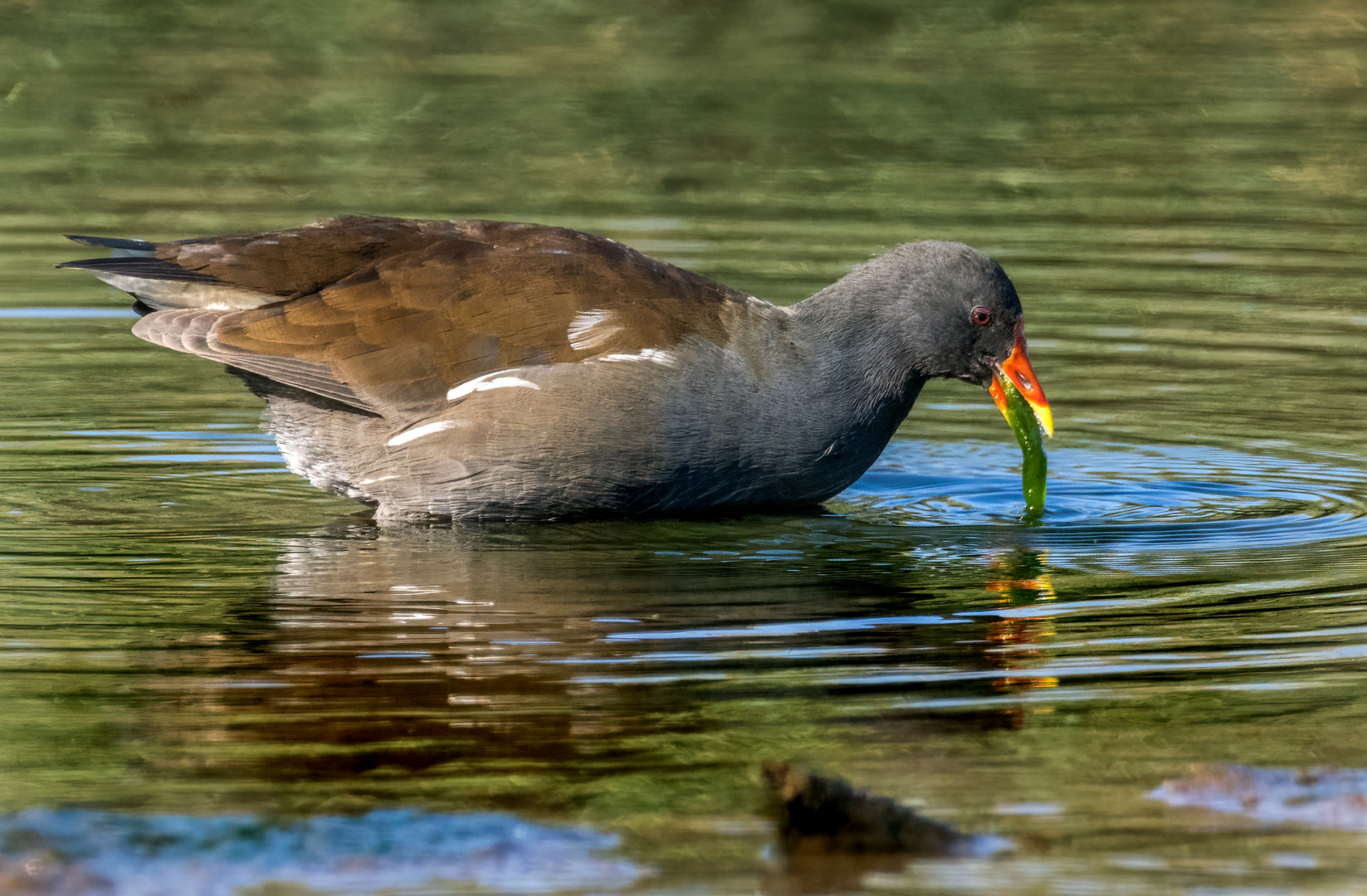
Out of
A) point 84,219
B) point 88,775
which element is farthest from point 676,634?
point 84,219

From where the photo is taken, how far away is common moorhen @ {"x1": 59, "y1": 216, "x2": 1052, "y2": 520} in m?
7.10

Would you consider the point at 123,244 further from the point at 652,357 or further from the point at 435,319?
the point at 652,357

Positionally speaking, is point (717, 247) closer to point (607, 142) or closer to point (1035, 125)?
point (607, 142)

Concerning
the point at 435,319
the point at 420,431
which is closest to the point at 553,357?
the point at 435,319

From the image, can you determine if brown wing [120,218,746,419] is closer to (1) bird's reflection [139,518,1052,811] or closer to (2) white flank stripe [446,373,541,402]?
(2) white flank stripe [446,373,541,402]

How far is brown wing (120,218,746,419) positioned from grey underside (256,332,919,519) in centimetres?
12

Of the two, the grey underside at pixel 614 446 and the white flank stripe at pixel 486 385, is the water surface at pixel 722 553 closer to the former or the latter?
the grey underside at pixel 614 446

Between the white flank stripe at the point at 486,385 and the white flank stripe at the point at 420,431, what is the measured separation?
10 cm

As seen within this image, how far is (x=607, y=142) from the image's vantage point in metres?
14.4

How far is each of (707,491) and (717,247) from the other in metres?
4.70

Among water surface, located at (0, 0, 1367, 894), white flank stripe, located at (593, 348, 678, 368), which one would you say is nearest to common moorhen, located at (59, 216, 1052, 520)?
white flank stripe, located at (593, 348, 678, 368)

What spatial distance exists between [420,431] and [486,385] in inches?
12.7

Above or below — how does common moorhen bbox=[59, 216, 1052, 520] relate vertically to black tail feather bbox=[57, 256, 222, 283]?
below

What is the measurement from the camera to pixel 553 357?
7.17 m
